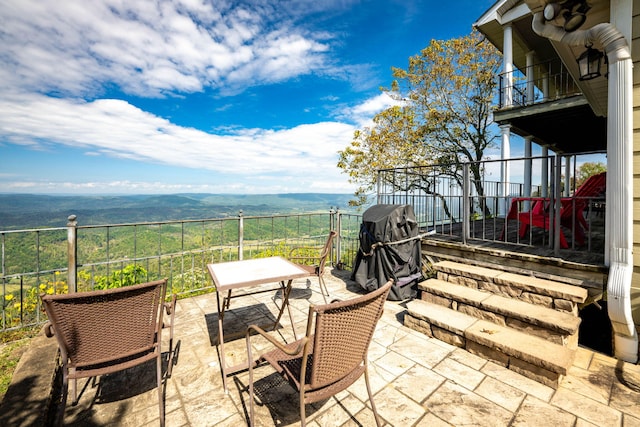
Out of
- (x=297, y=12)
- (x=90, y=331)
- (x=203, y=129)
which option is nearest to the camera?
(x=90, y=331)

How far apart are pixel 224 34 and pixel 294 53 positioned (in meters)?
1.84

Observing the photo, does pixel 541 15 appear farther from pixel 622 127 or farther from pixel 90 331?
pixel 90 331

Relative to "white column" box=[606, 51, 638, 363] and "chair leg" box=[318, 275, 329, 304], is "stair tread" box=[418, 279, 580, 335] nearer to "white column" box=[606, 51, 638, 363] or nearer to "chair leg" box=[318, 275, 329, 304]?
"white column" box=[606, 51, 638, 363]

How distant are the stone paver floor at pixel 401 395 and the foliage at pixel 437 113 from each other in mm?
9498

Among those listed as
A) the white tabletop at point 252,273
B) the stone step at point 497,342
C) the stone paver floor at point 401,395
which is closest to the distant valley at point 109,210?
the white tabletop at point 252,273

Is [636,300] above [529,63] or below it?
below

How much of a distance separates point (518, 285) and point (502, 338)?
836mm


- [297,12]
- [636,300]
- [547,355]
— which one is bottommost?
[547,355]

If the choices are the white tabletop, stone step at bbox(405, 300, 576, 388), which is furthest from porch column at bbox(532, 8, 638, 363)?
the white tabletop

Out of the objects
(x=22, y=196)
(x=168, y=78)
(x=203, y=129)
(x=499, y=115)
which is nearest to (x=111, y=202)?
(x=22, y=196)

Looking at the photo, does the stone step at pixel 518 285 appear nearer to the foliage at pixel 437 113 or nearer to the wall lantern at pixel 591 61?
the wall lantern at pixel 591 61

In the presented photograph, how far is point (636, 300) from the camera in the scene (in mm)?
2455

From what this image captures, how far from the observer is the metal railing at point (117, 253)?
126 inches

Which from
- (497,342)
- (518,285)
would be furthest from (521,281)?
(497,342)
